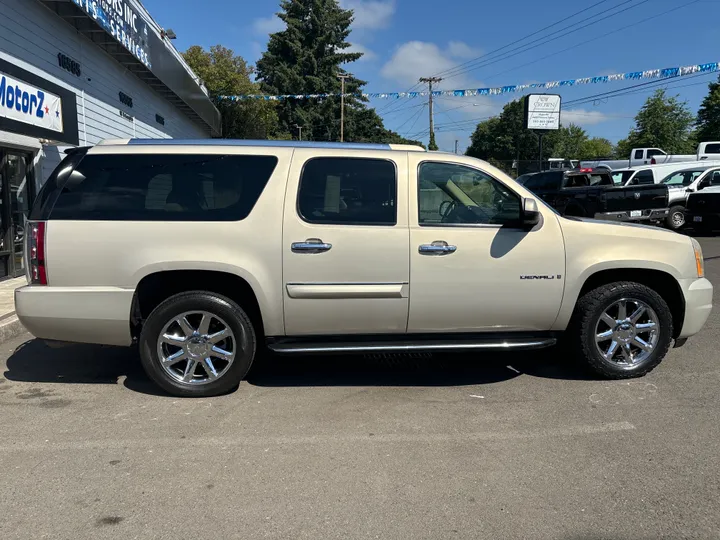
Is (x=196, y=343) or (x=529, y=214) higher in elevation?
(x=529, y=214)

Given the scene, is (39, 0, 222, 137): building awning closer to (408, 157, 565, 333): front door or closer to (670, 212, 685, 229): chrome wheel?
(408, 157, 565, 333): front door

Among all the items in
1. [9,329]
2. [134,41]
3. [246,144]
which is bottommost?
[9,329]

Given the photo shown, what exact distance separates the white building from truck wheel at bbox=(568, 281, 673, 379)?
8149 mm

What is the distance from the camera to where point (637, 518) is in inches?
109

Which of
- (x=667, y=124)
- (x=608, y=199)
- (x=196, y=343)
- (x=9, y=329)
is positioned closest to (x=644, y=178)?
(x=608, y=199)

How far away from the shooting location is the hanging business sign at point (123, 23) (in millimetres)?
9781

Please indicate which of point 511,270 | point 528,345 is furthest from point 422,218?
point 528,345

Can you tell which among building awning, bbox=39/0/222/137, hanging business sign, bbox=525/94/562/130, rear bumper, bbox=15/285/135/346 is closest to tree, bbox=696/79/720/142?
hanging business sign, bbox=525/94/562/130

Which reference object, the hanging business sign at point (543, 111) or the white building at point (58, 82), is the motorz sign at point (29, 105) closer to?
the white building at point (58, 82)

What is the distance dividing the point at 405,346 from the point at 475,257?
2.90 feet

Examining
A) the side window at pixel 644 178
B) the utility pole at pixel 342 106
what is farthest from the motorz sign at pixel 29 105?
the utility pole at pixel 342 106

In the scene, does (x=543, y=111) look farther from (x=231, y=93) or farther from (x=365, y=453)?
(x=365, y=453)

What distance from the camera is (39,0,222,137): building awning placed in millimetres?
9602

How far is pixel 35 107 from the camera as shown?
8.71 meters
